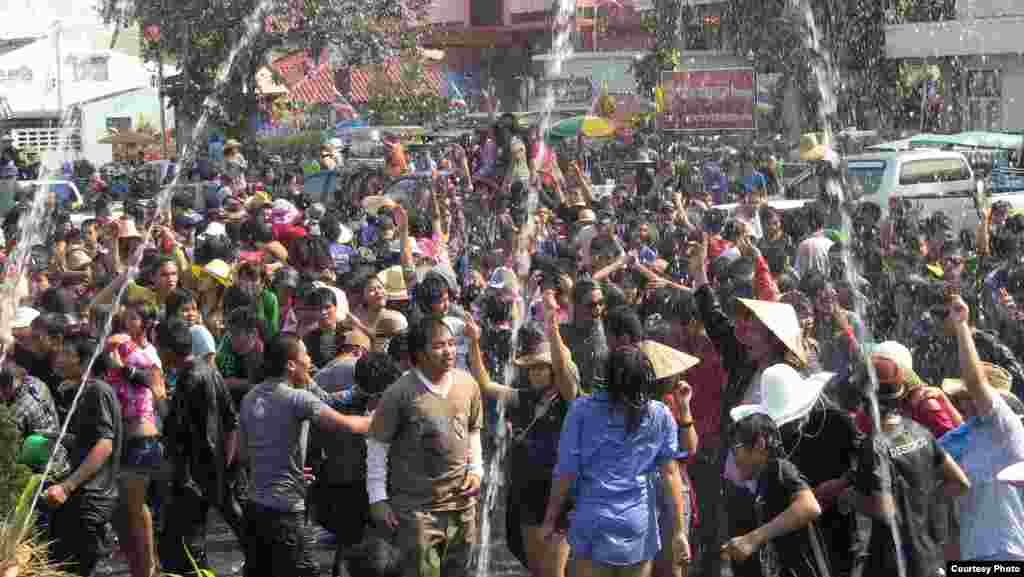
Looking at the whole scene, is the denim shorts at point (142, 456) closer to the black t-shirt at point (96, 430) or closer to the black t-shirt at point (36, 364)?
the black t-shirt at point (96, 430)

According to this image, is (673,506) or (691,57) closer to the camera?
(673,506)

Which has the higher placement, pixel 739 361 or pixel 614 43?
pixel 614 43

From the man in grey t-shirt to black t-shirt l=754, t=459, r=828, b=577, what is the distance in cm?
208

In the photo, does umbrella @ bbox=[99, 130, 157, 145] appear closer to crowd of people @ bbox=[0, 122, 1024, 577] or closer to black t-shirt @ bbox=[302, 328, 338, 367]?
crowd of people @ bbox=[0, 122, 1024, 577]

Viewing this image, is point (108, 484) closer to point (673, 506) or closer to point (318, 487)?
point (318, 487)

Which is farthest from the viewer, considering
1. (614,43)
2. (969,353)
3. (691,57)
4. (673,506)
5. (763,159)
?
(614,43)

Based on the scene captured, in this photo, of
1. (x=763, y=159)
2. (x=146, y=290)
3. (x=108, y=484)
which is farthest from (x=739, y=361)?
(x=763, y=159)

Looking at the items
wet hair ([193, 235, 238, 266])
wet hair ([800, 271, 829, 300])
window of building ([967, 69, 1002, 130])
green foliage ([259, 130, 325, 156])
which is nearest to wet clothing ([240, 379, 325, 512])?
wet hair ([800, 271, 829, 300])

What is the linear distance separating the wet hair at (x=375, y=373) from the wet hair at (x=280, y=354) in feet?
1.53

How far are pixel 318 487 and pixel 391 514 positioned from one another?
3.66 ft

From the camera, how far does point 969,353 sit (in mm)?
6195

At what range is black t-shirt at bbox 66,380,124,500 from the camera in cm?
747

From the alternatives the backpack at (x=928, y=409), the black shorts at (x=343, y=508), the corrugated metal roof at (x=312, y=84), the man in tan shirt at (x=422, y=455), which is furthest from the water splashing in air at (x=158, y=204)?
the corrugated metal roof at (x=312, y=84)

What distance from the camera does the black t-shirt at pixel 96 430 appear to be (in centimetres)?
747
